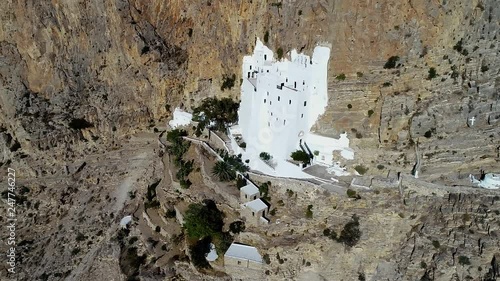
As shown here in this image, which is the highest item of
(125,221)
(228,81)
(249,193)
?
(228,81)

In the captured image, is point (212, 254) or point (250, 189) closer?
point (212, 254)

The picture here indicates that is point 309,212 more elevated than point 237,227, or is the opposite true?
point 309,212

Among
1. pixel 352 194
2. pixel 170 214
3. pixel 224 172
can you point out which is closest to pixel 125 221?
pixel 170 214

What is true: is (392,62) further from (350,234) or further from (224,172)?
(224,172)

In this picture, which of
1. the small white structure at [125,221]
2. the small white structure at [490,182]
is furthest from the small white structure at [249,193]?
the small white structure at [490,182]

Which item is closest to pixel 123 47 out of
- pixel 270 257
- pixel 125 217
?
pixel 125 217

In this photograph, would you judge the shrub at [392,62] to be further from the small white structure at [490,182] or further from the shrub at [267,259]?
the shrub at [267,259]

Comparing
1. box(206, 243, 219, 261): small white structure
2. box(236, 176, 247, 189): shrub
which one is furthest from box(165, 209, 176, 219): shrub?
box(236, 176, 247, 189): shrub
